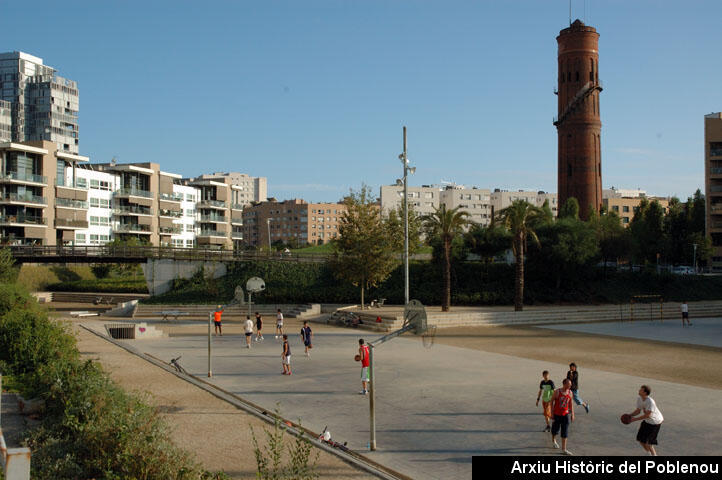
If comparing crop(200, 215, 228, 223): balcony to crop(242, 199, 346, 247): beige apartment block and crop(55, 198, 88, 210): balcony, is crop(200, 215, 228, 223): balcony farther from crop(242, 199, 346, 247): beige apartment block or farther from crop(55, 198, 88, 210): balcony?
crop(242, 199, 346, 247): beige apartment block

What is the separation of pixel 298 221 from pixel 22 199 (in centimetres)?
9393

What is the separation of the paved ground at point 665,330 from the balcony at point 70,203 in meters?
53.0

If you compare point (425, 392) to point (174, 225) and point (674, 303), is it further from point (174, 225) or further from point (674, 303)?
point (174, 225)

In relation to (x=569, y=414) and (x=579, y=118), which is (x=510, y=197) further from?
(x=569, y=414)

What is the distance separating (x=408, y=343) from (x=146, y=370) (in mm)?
12806


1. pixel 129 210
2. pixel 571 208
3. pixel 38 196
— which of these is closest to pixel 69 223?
pixel 38 196

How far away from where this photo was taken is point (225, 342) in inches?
1175

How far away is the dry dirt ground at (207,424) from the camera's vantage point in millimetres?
10523

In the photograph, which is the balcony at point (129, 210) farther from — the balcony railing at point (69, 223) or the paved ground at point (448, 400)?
the paved ground at point (448, 400)

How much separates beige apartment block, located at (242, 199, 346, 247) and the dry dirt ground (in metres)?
131

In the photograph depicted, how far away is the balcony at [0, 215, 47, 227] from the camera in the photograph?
60312mm

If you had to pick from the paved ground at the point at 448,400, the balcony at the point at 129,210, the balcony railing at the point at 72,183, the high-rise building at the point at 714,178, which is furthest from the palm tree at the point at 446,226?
the high-rise building at the point at 714,178

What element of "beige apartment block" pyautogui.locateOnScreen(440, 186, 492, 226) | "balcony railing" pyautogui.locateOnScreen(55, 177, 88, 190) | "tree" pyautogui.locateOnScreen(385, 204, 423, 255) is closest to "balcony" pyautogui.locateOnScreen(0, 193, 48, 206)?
"balcony railing" pyautogui.locateOnScreen(55, 177, 88, 190)

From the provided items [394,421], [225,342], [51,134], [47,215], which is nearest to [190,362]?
[225,342]
